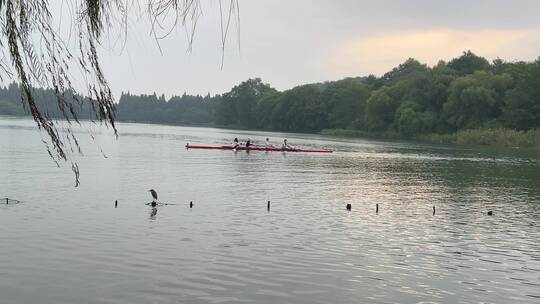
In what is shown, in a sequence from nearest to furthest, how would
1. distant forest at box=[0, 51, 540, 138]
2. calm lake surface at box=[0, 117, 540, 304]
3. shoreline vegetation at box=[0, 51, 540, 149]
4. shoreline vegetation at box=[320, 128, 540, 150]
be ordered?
calm lake surface at box=[0, 117, 540, 304] < shoreline vegetation at box=[320, 128, 540, 150] < shoreline vegetation at box=[0, 51, 540, 149] < distant forest at box=[0, 51, 540, 138]

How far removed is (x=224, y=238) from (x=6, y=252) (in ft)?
22.6

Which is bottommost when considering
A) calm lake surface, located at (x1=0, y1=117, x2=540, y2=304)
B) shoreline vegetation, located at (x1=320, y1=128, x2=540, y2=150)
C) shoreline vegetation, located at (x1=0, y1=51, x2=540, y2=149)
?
calm lake surface, located at (x1=0, y1=117, x2=540, y2=304)

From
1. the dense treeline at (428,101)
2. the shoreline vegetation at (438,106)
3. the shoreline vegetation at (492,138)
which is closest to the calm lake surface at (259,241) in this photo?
the shoreline vegetation at (438,106)

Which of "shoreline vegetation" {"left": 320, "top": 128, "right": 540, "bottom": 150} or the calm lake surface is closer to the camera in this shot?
the calm lake surface

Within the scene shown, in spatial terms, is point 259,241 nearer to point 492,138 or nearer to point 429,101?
point 492,138

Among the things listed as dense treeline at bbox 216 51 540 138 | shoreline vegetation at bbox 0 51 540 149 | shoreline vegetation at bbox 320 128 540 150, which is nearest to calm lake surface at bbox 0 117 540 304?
shoreline vegetation at bbox 0 51 540 149

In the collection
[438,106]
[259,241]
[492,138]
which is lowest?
[259,241]

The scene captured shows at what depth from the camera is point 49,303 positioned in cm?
1184

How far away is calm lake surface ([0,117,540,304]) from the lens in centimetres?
1323

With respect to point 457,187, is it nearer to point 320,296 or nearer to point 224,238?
point 224,238

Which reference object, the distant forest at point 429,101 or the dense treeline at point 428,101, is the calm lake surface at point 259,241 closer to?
the distant forest at point 429,101

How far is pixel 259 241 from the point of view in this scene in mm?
18109

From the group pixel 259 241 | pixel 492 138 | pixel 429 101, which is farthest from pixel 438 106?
pixel 259 241

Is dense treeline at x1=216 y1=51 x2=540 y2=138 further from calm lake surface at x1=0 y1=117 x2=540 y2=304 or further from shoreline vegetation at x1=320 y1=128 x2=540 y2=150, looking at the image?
calm lake surface at x1=0 y1=117 x2=540 y2=304
